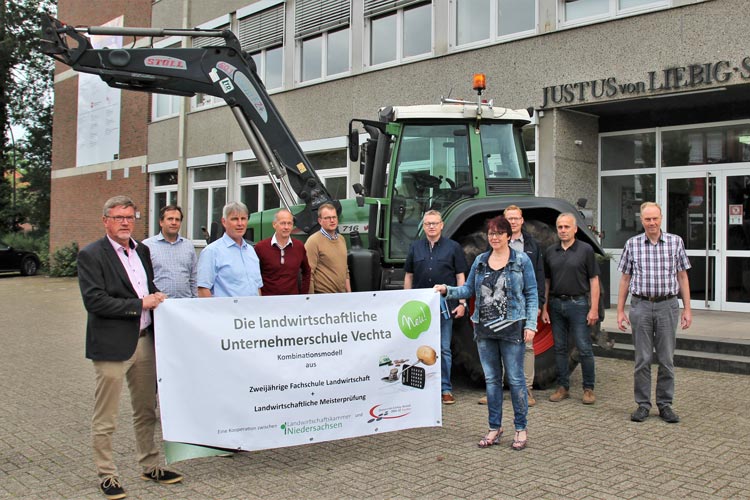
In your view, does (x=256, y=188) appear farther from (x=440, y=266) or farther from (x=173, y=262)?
(x=173, y=262)

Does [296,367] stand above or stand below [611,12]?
below

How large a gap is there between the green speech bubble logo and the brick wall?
1830 centimetres

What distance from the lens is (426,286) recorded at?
6.40m

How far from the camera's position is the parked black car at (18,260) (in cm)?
2586

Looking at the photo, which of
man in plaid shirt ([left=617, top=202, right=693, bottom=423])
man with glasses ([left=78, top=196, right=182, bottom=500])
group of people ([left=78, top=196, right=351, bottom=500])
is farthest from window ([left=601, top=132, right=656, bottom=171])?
man with glasses ([left=78, top=196, right=182, bottom=500])

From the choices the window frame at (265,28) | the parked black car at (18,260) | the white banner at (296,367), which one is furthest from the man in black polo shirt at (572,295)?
the parked black car at (18,260)

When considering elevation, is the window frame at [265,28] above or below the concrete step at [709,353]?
above

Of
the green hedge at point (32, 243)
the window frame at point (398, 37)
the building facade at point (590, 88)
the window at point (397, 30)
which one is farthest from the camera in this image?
the green hedge at point (32, 243)

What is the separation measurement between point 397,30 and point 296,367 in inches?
440

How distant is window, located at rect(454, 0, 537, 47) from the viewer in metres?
12.5

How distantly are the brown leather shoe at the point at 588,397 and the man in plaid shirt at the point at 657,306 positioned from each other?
1.69 feet

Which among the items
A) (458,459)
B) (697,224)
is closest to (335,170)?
(697,224)

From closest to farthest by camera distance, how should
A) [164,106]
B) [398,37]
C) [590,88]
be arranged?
[590,88] < [398,37] < [164,106]

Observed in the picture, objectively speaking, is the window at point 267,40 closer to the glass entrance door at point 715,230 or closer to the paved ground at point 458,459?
the glass entrance door at point 715,230
